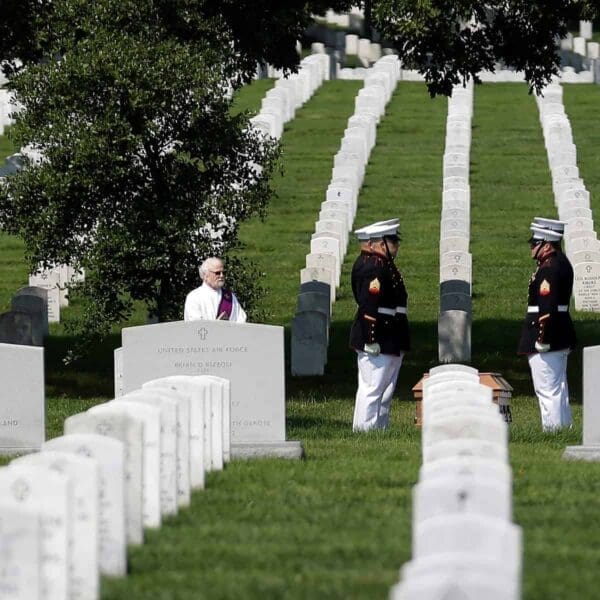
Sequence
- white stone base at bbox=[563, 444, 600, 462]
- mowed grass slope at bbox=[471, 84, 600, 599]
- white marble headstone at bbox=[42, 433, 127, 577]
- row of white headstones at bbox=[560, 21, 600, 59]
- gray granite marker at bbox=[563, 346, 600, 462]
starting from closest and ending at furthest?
white marble headstone at bbox=[42, 433, 127, 577] < mowed grass slope at bbox=[471, 84, 600, 599] < white stone base at bbox=[563, 444, 600, 462] < gray granite marker at bbox=[563, 346, 600, 462] < row of white headstones at bbox=[560, 21, 600, 59]

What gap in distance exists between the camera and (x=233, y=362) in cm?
1443

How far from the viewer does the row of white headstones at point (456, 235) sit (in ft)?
70.6

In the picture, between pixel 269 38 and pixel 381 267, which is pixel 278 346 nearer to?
pixel 381 267

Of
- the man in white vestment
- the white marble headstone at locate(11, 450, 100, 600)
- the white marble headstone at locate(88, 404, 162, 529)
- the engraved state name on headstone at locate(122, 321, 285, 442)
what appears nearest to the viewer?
the white marble headstone at locate(11, 450, 100, 600)

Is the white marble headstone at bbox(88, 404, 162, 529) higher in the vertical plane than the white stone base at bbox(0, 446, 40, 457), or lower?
lower

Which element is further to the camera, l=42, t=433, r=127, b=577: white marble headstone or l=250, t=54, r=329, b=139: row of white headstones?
l=250, t=54, r=329, b=139: row of white headstones

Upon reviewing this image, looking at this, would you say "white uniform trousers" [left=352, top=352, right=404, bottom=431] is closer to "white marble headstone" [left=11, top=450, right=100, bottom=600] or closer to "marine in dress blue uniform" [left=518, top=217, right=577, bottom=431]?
"marine in dress blue uniform" [left=518, top=217, right=577, bottom=431]

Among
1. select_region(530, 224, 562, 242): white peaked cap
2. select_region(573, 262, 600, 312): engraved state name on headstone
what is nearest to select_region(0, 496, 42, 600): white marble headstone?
select_region(530, 224, 562, 242): white peaked cap

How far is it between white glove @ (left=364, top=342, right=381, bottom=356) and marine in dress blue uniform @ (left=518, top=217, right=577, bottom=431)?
1213 mm

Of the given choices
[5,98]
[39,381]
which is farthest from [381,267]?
[5,98]

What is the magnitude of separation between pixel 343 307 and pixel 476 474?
1732 cm

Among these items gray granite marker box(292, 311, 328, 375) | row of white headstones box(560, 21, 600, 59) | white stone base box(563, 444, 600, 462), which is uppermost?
row of white headstones box(560, 21, 600, 59)

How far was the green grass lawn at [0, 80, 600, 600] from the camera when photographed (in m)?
8.78

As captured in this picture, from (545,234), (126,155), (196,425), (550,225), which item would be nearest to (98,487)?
(196,425)
